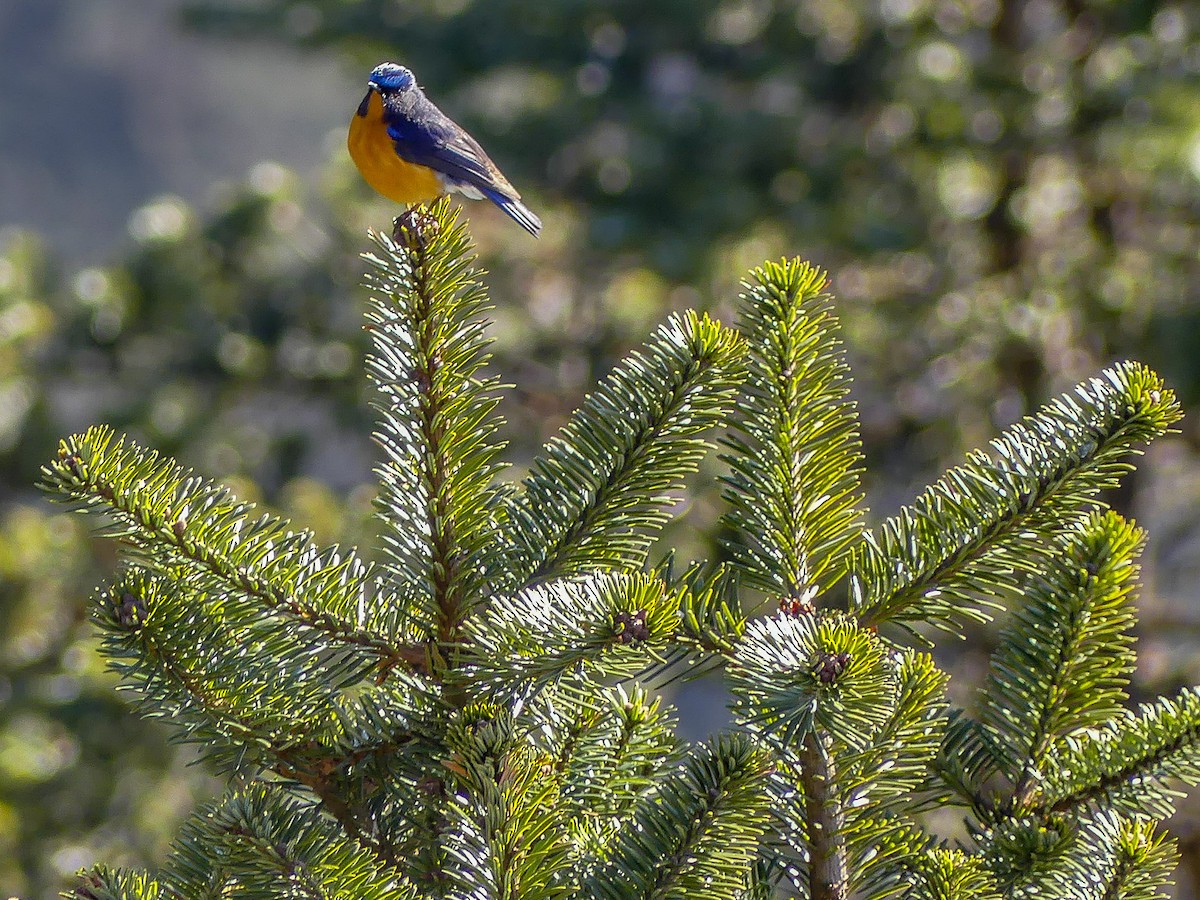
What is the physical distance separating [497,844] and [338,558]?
0.33 meters

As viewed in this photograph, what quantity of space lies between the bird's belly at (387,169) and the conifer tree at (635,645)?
1620mm

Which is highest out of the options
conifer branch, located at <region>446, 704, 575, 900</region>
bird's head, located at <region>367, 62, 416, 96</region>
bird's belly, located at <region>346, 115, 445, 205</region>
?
bird's head, located at <region>367, 62, 416, 96</region>

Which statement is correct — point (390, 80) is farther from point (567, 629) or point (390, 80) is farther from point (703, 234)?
point (703, 234)

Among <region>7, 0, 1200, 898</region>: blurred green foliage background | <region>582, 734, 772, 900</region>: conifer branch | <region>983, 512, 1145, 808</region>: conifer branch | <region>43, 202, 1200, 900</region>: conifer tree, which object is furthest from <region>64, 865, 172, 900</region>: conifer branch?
<region>7, 0, 1200, 898</region>: blurred green foliage background

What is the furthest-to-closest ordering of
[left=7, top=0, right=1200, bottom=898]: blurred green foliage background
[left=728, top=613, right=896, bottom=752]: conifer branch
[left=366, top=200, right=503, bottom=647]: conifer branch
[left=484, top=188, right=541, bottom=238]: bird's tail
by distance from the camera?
[left=7, top=0, right=1200, bottom=898]: blurred green foliage background < [left=484, top=188, right=541, bottom=238]: bird's tail < [left=366, top=200, right=503, bottom=647]: conifer branch < [left=728, top=613, right=896, bottom=752]: conifer branch

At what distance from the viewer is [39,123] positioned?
25.4 m

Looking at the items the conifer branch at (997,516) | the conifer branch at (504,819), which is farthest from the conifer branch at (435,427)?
the conifer branch at (997,516)

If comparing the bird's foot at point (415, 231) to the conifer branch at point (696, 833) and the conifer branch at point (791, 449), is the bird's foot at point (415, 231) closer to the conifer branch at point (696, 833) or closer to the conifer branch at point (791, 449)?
the conifer branch at point (791, 449)

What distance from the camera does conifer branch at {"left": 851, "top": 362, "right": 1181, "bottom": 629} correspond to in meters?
1.06

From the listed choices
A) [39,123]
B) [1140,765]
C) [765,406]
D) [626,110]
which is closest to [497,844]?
[765,406]

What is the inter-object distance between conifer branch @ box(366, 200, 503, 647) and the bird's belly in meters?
1.67

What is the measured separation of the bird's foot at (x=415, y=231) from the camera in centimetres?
113

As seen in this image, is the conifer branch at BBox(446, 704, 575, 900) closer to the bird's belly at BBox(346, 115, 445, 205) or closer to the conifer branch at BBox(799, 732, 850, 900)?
the conifer branch at BBox(799, 732, 850, 900)

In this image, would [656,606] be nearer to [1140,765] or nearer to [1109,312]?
[1140,765]
